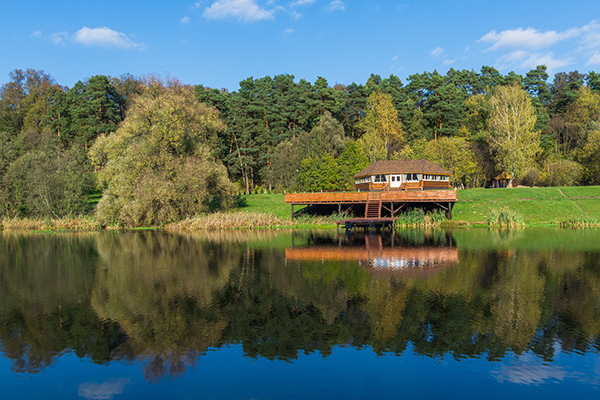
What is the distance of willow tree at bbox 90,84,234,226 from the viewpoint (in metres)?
46.4

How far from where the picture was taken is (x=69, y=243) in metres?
37.2

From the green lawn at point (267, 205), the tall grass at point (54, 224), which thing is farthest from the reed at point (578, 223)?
the tall grass at point (54, 224)

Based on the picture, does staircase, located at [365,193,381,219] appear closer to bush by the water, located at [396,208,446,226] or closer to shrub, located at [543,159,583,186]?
bush by the water, located at [396,208,446,226]

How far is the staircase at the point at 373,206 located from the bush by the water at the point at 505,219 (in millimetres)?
11912

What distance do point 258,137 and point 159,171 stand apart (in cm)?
3838

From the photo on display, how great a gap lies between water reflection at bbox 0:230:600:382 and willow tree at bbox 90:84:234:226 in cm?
1595

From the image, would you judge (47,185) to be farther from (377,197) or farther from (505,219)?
(505,219)

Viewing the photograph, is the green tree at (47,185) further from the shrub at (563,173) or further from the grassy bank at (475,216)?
the shrub at (563,173)

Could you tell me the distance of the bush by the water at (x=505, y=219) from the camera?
43.3m

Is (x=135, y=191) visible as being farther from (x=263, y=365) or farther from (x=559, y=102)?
(x=559, y=102)

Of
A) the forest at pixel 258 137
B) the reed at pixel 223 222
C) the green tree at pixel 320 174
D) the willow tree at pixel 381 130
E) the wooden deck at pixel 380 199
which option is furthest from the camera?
the willow tree at pixel 381 130

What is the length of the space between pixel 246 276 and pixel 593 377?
15840 millimetres

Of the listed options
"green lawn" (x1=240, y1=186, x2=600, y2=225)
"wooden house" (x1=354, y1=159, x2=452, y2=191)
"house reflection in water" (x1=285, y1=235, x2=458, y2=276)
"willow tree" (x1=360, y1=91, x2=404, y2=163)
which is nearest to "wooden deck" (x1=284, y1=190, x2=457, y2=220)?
"green lawn" (x1=240, y1=186, x2=600, y2=225)

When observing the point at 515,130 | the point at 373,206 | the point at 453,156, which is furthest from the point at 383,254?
the point at 515,130
